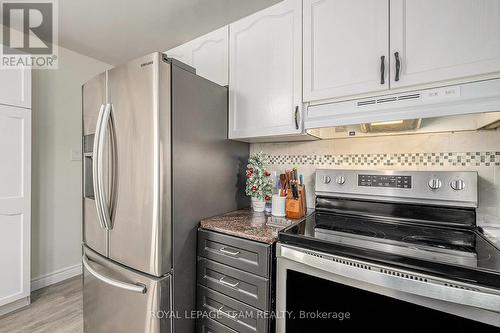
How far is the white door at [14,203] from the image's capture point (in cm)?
187

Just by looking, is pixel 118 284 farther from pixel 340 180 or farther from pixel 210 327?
pixel 340 180

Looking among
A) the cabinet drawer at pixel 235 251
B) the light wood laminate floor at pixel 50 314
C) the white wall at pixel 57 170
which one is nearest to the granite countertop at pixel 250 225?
the cabinet drawer at pixel 235 251

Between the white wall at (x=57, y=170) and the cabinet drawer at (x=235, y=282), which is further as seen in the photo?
the white wall at (x=57, y=170)

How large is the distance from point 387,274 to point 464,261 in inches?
9.8

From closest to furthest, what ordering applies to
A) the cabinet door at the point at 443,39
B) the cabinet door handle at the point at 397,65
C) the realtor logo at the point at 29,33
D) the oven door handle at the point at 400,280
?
the oven door handle at the point at 400,280 → the cabinet door at the point at 443,39 → the cabinet door handle at the point at 397,65 → the realtor logo at the point at 29,33

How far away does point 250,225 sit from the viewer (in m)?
1.32

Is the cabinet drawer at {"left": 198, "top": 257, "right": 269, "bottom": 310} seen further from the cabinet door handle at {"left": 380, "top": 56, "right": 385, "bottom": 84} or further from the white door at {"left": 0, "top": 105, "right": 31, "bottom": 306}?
the white door at {"left": 0, "top": 105, "right": 31, "bottom": 306}

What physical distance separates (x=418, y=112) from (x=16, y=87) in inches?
114

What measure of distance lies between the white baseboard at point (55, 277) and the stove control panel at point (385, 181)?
Result: 3067mm

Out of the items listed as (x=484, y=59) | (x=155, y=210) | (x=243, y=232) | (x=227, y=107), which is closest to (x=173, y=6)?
(x=227, y=107)

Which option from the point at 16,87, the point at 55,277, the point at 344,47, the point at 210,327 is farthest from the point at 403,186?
the point at 55,277

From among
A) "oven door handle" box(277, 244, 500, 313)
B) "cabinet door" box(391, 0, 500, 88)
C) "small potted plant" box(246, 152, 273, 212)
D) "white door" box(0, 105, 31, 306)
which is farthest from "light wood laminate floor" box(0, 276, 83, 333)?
"cabinet door" box(391, 0, 500, 88)

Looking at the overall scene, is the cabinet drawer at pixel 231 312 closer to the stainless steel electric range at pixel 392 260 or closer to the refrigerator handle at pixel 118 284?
the stainless steel electric range at pixel 392 260

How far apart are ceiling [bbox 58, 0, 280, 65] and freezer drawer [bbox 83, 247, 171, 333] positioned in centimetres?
182
